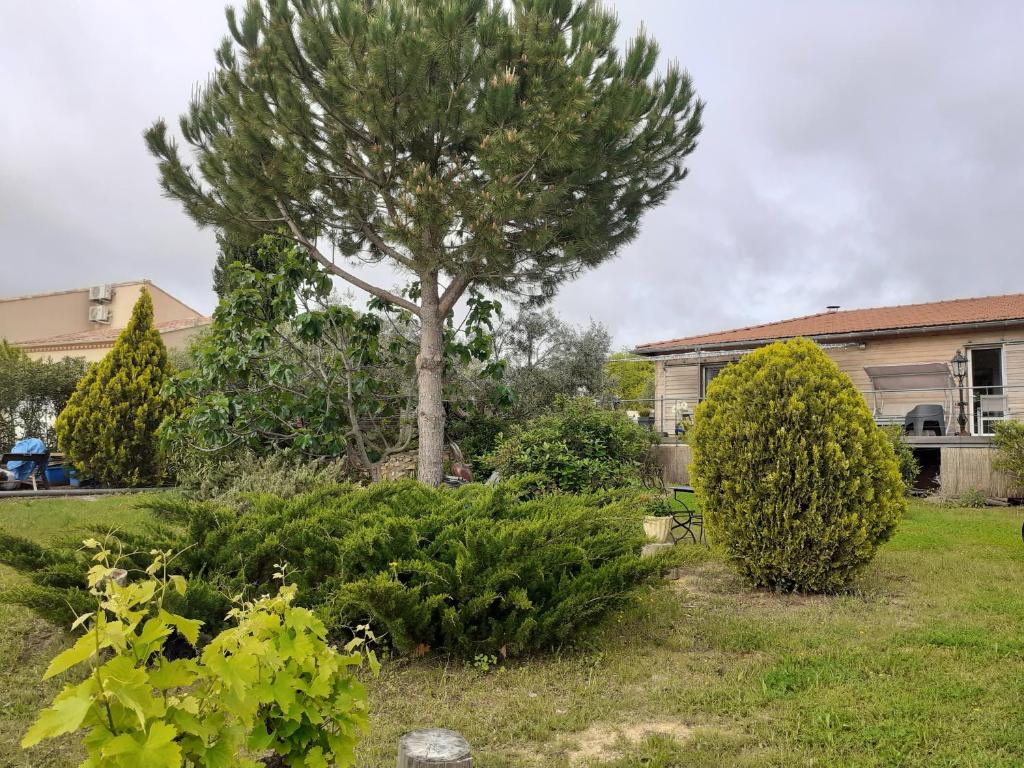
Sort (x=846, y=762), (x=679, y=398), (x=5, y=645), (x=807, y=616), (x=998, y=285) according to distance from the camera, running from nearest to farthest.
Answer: (x=846, y=762)
(x=5, y=645)
(x=807, y=616)
(x=998, y=285)
(x=679, y=398)

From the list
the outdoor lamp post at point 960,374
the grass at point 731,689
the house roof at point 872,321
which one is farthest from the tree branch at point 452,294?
the outdoor lamp post at point 960,374

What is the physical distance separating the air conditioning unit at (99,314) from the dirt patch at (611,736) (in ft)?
98.8

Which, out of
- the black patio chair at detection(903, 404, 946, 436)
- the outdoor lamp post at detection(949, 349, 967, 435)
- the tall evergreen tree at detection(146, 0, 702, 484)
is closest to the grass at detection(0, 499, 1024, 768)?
the tall evergreen tree at detection(146, 0, 702, 484)

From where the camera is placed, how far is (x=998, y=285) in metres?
18.6

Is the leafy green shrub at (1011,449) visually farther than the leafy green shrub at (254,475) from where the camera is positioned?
Yes

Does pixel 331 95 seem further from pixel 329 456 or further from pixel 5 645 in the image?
pixel 5 645

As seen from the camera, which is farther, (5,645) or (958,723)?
(5,645)

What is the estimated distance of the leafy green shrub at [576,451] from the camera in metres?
8.23

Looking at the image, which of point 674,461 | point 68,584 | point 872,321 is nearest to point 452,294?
point 674,461

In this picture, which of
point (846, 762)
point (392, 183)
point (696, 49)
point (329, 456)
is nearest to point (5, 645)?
point (846, 762)

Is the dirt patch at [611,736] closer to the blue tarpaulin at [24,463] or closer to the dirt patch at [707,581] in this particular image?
the dirt patch at [707,581]

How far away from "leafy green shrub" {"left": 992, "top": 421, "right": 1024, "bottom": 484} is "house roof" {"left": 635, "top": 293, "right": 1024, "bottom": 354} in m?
4.75

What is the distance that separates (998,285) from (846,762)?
2013cm

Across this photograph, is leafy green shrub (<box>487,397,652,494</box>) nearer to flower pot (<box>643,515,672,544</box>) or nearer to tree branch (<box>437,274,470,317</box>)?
flower pot (<box>643,515,672,544</box>)
